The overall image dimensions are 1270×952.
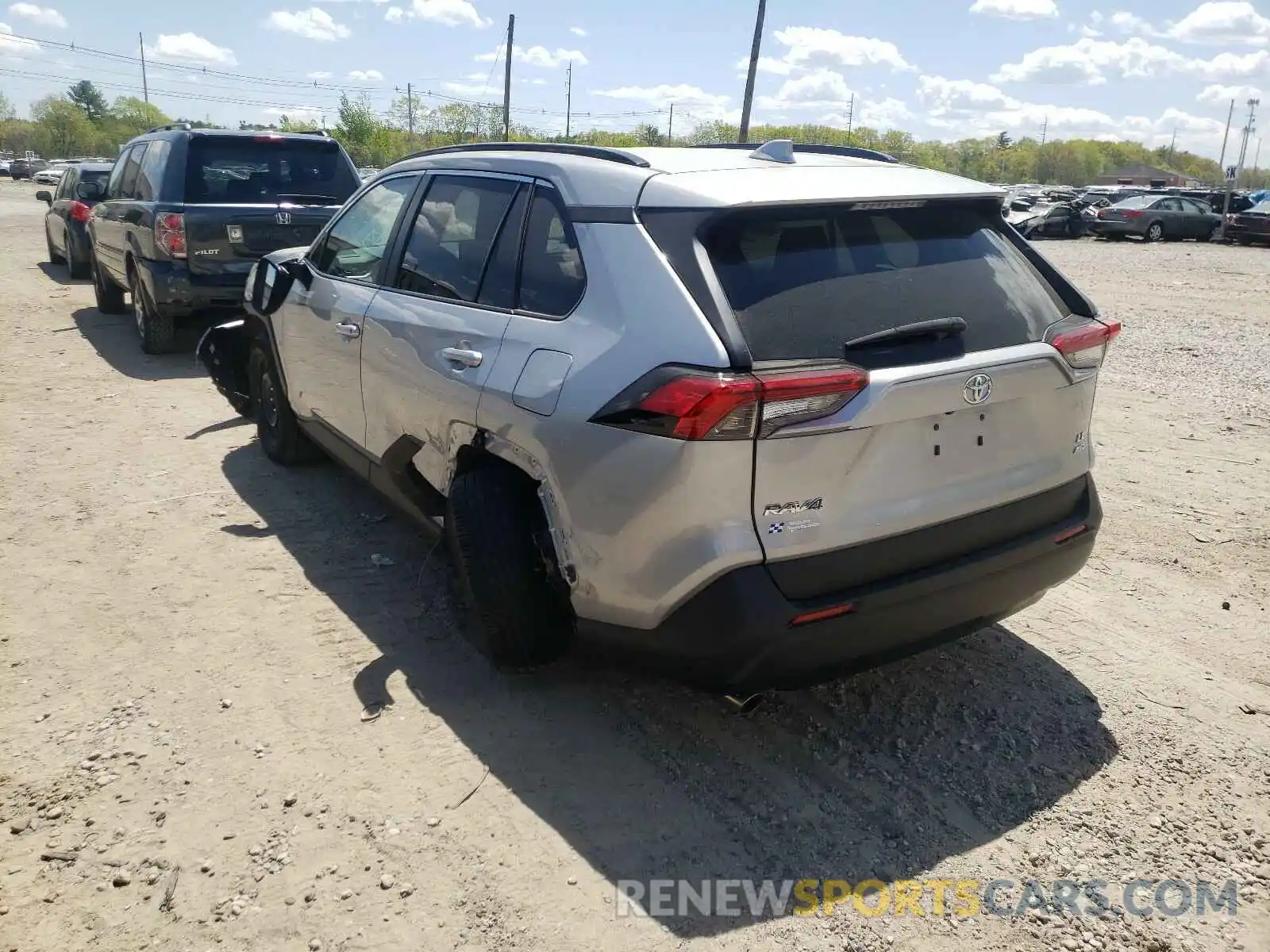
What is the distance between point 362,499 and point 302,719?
2.28m

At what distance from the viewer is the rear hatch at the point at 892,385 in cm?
271

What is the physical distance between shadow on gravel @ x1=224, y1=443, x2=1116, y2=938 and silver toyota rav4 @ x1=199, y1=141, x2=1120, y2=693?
0.29 m

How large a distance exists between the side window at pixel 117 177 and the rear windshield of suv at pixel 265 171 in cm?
196

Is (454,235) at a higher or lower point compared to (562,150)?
lower

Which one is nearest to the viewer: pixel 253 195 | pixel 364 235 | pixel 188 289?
pixel 364 235

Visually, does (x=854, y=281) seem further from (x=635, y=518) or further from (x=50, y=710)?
(x=50, y=710)

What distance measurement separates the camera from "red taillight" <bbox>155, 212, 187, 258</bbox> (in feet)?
27.6

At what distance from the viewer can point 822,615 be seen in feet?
9.09

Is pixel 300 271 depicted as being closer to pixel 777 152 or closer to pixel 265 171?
pixel 777 152

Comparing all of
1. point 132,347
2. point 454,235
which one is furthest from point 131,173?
point 454,235

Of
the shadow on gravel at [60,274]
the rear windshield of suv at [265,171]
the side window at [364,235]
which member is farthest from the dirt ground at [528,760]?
the shadow on gravel at [60,274]

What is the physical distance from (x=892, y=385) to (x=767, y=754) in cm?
128

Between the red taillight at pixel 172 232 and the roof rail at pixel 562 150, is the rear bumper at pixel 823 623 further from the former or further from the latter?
the red taillight at pixel 172 232

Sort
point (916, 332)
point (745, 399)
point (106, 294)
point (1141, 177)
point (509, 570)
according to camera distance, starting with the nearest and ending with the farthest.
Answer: point (745, 399), point (916, 332), point (509, 570), point (106, 294), point (1141, 177)
